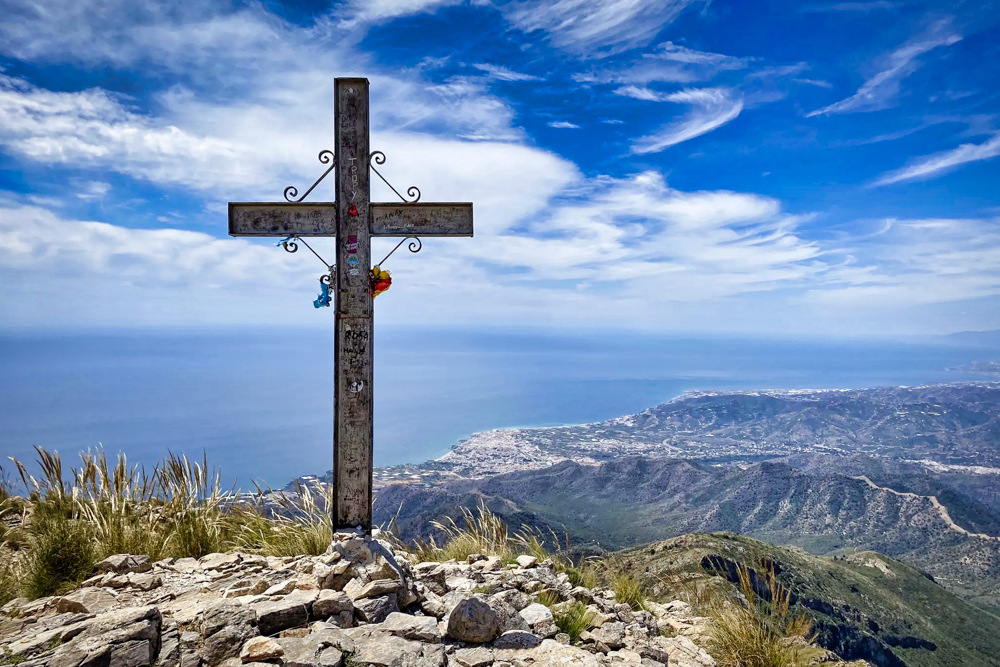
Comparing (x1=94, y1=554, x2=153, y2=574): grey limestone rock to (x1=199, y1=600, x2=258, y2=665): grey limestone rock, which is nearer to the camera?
(x1=199, y1=600, x2=258, y2=665): grey limestone rock

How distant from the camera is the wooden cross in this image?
5270 millimetres

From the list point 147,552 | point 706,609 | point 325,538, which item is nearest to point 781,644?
point 706,609

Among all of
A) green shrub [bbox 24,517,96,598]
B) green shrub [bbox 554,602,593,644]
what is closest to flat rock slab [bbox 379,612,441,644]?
green shrub [bbox 554,602,593,644]

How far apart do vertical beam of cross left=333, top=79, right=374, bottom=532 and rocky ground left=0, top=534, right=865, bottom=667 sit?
2.35 ft

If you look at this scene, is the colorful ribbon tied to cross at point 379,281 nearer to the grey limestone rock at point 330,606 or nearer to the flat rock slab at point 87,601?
the grey limestone rock at point 330,606

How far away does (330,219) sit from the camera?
5.38 metres

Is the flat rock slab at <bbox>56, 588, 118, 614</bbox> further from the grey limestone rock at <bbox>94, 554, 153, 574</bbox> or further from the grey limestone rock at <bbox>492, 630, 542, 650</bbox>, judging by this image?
the grey limestone rock at <bbox>492, 630, 542, 650</bbox>

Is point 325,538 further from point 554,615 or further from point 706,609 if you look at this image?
point 706,609

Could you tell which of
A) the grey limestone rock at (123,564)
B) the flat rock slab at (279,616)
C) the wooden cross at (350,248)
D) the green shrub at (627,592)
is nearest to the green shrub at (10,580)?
the grey limestone rock at (123,564)

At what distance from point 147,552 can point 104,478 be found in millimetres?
1466

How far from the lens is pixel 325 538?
215 inches

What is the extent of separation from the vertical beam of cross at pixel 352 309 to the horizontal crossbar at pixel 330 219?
0.17 meters

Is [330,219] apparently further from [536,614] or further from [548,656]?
[548,656]

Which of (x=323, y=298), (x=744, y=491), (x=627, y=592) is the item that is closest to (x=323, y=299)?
(x=323, y=298)
